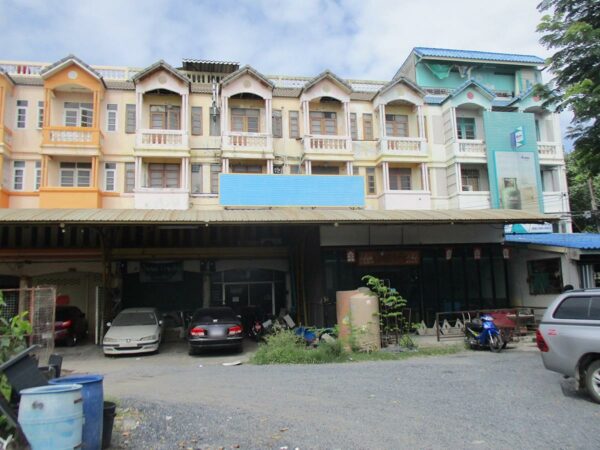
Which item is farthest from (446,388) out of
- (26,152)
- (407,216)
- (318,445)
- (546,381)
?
(26,152)

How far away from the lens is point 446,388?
26.6 feet

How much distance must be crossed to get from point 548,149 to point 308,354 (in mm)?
20120

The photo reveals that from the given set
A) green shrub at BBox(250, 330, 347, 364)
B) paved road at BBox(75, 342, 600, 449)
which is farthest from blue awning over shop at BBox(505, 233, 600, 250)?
green shrub at BBox(250, 330, 347, 364)

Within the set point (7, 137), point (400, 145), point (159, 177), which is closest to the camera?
point (7, 137)

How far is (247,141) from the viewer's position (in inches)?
864

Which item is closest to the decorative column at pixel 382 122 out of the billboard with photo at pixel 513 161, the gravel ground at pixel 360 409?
the billboard with photo at pixel 513 161

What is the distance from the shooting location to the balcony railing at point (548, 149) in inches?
981

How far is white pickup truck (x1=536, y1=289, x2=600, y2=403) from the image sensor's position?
270 inches

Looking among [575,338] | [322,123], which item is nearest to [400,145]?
[322,123]

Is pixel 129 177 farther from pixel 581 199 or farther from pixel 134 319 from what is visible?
pixel 581 199

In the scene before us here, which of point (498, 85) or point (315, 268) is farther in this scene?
point (498, 85)

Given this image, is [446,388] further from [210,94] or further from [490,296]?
[210,94]

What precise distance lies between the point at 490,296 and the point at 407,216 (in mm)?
5584

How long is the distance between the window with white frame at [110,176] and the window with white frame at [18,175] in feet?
11.4
